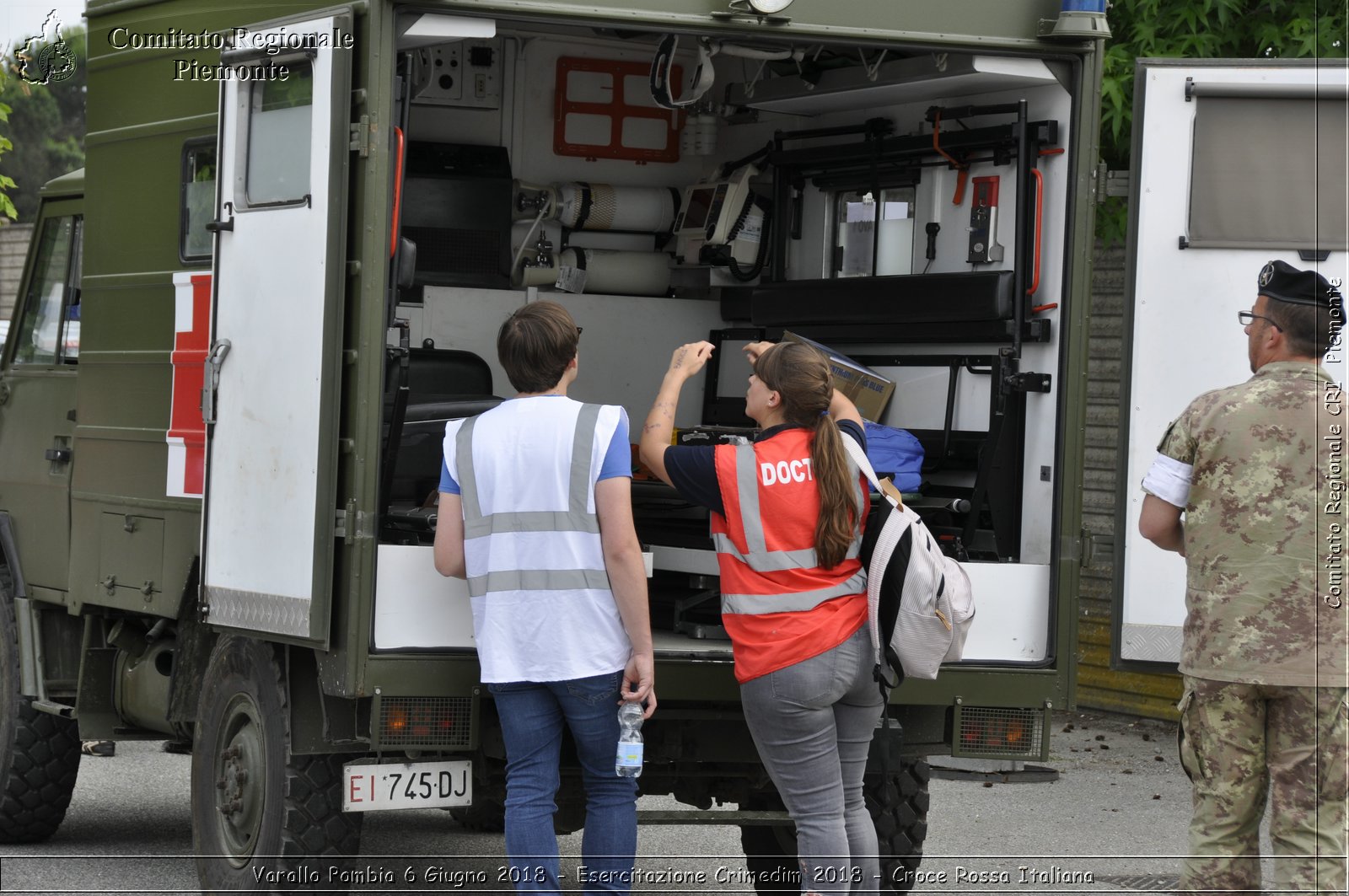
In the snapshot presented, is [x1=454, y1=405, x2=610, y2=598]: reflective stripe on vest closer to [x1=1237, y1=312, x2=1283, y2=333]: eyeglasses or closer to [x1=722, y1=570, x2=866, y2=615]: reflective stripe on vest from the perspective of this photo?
[x1=722, y1=570, x2=866, y2=615]: reflective stripe on vest

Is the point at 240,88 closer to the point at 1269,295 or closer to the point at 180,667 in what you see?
the point at 180,667

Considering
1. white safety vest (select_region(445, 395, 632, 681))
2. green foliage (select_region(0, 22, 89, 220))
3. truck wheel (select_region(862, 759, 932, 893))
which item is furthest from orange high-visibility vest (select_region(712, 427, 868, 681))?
green foliage (select_region(0, 22, 89, 220))

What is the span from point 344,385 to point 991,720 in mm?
2185

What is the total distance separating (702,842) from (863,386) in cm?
224

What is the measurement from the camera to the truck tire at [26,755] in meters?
Answer: 7.10

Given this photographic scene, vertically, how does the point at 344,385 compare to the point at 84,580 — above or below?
above

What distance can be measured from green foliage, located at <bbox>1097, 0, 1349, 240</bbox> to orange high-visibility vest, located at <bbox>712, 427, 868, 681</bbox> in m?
4.39

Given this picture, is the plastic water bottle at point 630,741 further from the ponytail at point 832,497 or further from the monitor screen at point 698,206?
the monitor screen at point 698,206

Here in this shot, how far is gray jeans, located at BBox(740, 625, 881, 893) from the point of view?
4637mm

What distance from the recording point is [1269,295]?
182 inches

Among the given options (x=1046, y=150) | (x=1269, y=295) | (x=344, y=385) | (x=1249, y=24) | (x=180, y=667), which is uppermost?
(x=1249, y=24)

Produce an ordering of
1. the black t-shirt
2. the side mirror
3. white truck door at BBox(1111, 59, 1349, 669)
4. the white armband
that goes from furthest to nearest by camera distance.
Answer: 1. white truck door at BBox(1111, 59, 1349, 669)
2. the side mirror
3. the black t-shirt
4. the white armband

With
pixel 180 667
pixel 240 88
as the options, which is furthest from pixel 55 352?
pixel 240 88

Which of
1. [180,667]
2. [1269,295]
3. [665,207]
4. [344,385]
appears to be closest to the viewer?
[1269,295]
